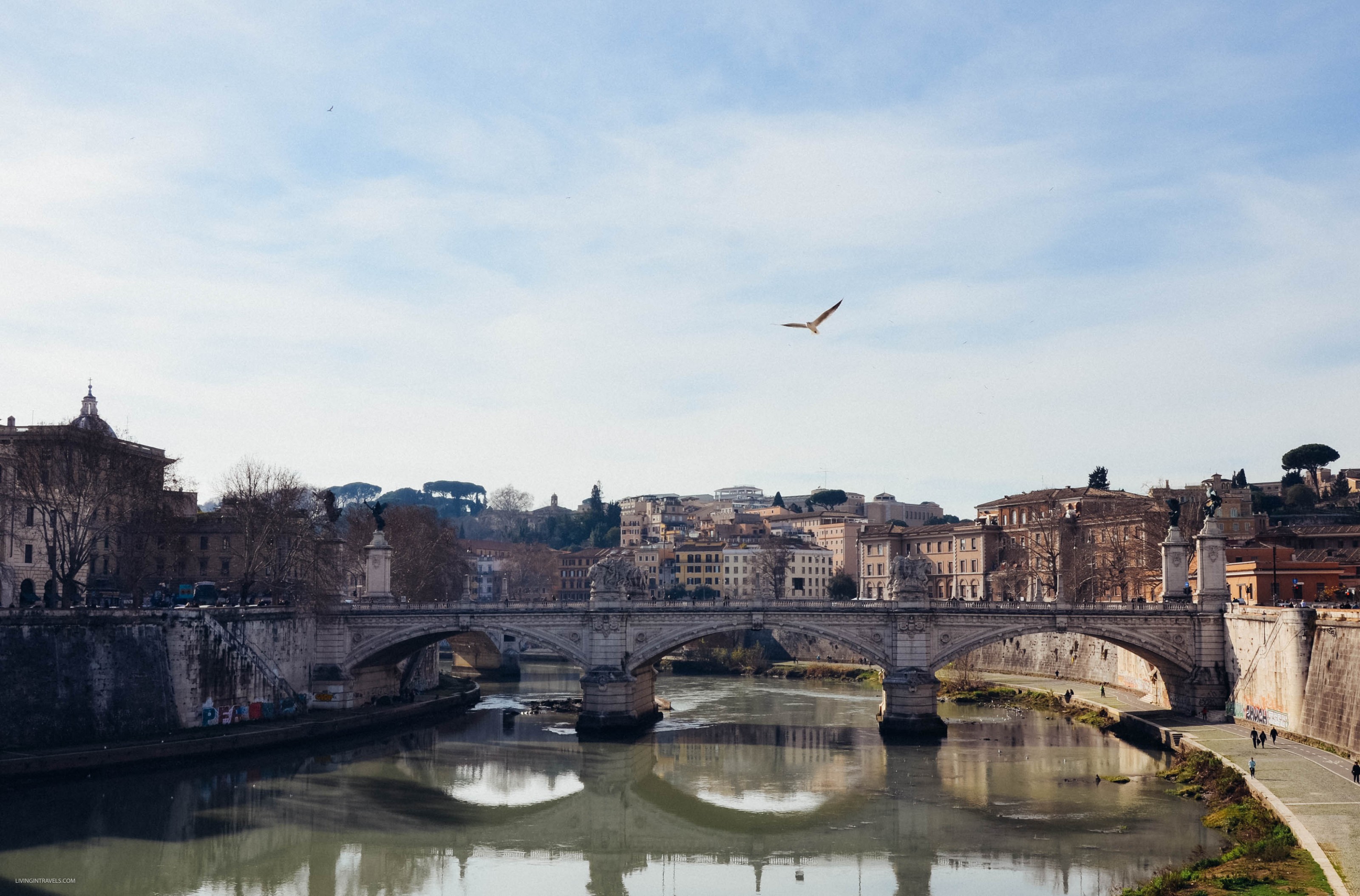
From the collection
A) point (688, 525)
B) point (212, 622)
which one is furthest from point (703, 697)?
point (688, 525)

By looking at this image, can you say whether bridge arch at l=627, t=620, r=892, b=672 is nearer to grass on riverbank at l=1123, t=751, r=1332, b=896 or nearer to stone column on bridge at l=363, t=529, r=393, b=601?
stone column on bridge at l=363, t=529, r=393, b=601

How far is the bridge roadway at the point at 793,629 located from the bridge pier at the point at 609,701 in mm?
54

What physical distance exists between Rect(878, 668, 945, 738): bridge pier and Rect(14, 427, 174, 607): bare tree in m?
31.2

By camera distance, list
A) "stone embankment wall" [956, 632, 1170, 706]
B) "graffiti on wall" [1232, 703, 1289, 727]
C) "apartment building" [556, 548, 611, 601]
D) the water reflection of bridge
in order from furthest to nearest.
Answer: "apartment building" [556, 548, 611, 601]
"stone embankment wall" [956, 632, 1170, 706]
"graffiti on wall" [1232, 703, 1289, 727]
the water reflection of bridge

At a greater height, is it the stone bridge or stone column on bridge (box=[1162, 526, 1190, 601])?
stone column on bridge (box=[1162, 526, 1190, 601])

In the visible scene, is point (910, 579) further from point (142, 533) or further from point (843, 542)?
point (843, 542)

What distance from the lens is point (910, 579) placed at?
49.2 m

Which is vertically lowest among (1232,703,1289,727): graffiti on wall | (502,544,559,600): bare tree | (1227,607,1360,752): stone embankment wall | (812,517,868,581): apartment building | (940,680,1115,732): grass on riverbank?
(940,680,1115,732): grass on riverbank

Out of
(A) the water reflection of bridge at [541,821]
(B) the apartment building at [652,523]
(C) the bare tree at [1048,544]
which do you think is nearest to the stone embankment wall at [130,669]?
(A) the water reflection of bridge at [541,821]

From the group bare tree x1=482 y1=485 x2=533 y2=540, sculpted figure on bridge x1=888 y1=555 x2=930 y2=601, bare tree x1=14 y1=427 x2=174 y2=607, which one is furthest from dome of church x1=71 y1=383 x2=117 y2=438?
bare tree x1=482 y1=485 x2=533 y2=540

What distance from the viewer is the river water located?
28.8 meters

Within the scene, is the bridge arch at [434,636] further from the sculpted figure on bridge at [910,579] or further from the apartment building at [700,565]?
the apartment building at [700,565]

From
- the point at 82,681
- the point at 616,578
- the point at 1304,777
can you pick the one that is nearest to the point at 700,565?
the point at 616,578

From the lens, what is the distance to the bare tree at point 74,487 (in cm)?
4528
